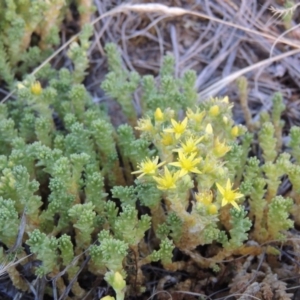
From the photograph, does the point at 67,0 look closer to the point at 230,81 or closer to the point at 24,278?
the point at 230,81

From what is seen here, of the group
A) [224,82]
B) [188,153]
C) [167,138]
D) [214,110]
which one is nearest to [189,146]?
[188,153]

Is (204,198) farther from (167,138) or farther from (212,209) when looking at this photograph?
(167,138)

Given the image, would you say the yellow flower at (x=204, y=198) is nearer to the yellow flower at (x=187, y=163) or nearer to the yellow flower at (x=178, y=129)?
the yellow flower at (x=187, y=163)

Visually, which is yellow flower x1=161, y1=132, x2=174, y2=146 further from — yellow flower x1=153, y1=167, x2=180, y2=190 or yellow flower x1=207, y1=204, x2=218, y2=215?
yellow flower x1=207, y1=204, x2=218, y2=215

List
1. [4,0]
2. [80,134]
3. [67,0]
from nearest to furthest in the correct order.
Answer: [80,134], [4,0], [67,0]

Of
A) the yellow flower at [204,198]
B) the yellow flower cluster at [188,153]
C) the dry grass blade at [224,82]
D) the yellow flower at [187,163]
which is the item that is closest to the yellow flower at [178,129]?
the yellow flower cluster at [188,153]

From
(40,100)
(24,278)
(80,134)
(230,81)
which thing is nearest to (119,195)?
(80,134)

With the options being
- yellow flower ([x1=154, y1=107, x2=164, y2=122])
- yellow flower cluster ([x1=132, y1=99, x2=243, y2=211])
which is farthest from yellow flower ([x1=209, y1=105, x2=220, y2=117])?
yellow flower ([x1=154, y1=107, x2=164, y2=122])

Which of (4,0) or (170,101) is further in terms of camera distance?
(4,0)

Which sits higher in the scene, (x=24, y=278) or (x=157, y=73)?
(x=157, y=73)
